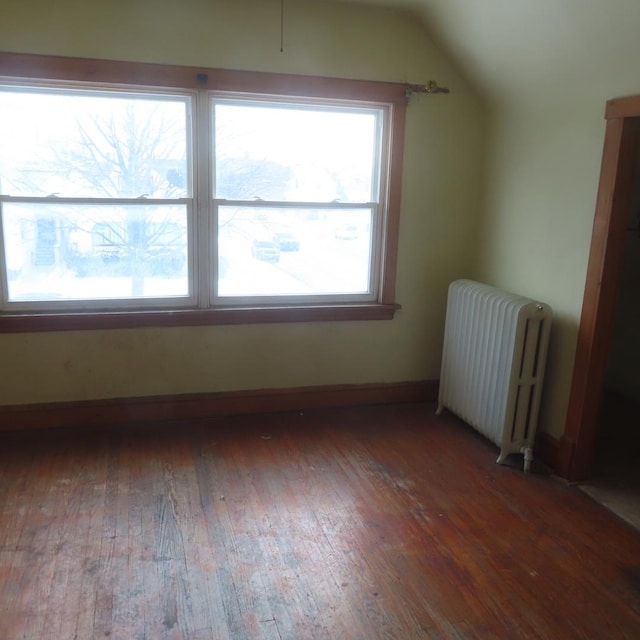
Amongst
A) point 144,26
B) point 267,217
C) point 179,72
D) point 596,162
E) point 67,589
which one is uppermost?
point 144,26

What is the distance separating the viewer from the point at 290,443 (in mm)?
3391

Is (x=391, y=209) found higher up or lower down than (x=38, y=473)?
higher up

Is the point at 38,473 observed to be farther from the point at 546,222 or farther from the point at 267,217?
the point at 546,222

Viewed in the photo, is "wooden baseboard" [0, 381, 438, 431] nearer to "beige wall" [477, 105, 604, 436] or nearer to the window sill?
the window sill

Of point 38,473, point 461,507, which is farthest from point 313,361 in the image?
point 38,473

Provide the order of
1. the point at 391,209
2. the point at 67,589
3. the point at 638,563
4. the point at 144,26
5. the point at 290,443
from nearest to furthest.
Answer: the point at 67,589
the point at 638,563
the point at 144,26
the point at 290,443
the point at 391,209

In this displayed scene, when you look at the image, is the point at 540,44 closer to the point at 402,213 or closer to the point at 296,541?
the point at 402,213

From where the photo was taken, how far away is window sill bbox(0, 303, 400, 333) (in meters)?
3.28

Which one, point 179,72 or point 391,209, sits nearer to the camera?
point 179,72

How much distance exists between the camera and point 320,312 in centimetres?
371

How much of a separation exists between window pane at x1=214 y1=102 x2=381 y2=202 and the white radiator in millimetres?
980

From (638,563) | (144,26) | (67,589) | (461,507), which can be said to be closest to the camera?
(67,589)

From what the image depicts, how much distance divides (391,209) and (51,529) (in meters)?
2.55

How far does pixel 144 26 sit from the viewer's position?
3.14m
